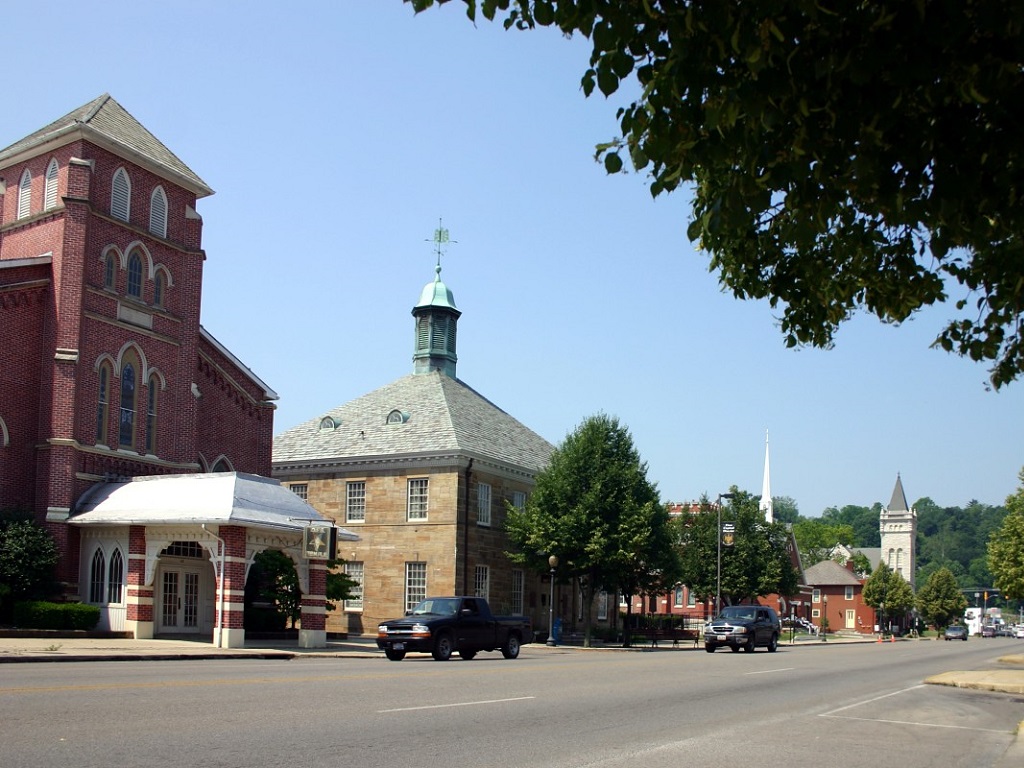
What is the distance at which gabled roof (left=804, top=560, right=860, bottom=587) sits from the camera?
115 meters

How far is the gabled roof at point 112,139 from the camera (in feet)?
109

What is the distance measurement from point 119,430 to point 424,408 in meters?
17.1

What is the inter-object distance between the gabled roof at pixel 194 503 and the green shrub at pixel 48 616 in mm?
2521

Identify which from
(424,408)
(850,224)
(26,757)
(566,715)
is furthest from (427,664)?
(424,408)

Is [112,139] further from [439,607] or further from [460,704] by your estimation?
[460,704]

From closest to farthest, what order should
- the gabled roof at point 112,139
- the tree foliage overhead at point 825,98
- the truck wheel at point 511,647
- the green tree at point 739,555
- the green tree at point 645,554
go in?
1. the tree foliage overhead at point 825,98
2. the truck wheel at point 511,647
3. the gabled roof at point 112,139
4. the green tree at point 645,554
5. the green tree at point 739,555

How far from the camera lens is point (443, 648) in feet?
87.7

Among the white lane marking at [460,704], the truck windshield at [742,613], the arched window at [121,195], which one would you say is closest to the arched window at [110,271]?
the arched window at [121,195]

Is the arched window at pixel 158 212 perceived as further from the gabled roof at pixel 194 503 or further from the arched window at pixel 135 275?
the gabled roof at pixel 194 503

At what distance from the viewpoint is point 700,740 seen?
12.0 meters

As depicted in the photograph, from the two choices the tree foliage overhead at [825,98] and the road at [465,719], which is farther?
the road at [465,719]

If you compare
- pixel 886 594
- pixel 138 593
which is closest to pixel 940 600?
pixel 886 594

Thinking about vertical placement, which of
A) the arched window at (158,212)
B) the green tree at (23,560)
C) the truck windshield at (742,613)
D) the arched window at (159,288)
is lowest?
the truck windshield at (742,613)

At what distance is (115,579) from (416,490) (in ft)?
53.3
